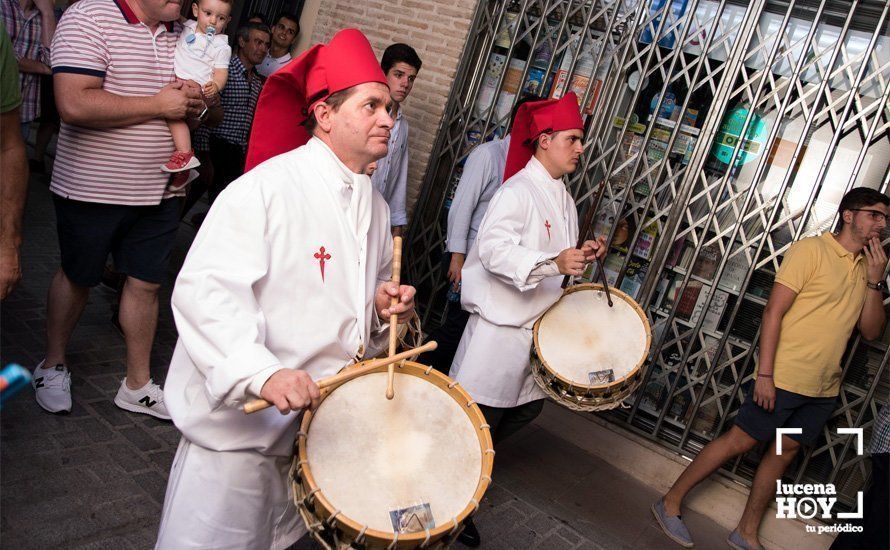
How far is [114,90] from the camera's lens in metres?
3.43

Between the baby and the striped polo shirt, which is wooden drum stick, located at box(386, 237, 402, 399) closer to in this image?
the baby

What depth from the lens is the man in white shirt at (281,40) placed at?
22.1 ft

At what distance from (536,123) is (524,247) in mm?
789

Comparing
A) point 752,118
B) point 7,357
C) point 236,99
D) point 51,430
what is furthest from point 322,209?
point 236,99

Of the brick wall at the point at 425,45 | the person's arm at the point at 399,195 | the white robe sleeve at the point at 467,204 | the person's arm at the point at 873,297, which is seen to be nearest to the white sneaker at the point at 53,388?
the person's arm at the point at 399,195

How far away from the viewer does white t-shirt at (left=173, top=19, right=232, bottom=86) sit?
3.72 m

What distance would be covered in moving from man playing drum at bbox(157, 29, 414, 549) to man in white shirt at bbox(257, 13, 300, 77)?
15.1ft

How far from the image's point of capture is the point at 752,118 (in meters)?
4.80

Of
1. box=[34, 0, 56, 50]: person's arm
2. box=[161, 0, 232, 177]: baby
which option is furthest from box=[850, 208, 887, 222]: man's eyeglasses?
box=[34, 0, 56, 50]: person's arm

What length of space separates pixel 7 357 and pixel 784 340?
4479mm

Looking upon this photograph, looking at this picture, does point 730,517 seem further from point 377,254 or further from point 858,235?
point 377,254

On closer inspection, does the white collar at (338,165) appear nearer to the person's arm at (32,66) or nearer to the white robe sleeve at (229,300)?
the white robe sleeve at (229,300)

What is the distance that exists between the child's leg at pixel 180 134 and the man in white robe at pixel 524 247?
1.60 metres
